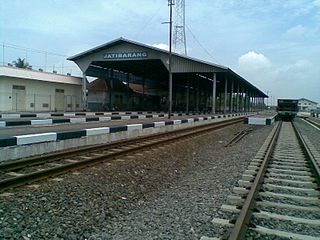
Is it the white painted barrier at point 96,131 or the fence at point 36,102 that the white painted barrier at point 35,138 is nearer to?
the white painted barrier at point 96,131

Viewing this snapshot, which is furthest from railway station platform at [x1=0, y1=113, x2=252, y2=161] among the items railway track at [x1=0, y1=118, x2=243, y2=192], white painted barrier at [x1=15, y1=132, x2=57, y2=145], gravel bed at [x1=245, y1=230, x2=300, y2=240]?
gravel bed at [x1=245, y1=230, x2=300, y2=240]

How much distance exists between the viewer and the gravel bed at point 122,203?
13.9 ft

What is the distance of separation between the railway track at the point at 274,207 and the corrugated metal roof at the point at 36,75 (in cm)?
3419

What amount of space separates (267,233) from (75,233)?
2.47 m

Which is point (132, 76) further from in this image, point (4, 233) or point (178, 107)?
point (4, 233)

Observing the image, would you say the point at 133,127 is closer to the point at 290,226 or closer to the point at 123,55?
the point at 290,226

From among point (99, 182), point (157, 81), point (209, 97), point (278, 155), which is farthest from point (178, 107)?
point (99, 182)

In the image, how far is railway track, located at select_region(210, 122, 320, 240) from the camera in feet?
13.8

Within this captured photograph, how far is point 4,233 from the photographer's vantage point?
395 cm

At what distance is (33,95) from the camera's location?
130 ft

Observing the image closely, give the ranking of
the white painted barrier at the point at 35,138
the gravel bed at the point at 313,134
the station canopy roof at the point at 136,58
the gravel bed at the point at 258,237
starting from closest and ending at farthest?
the gravel bed at the point at 258,237, the white painted barrier at the point at 35,138, the gravel bed at the point at 313,134, the station canopy roof at the point at 136,58

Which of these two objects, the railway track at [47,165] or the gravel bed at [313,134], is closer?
the railway track at [47,165]

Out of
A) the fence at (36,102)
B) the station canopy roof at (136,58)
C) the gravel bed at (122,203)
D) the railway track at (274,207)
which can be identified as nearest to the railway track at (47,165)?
the gravel bed at (122,203)

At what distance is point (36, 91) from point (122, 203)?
38.0 meters
